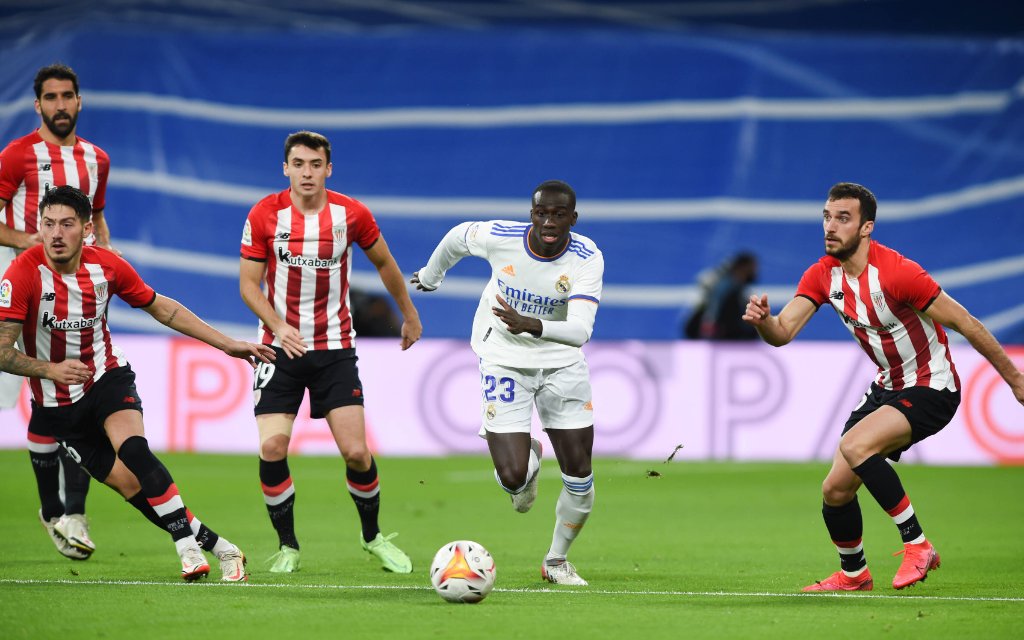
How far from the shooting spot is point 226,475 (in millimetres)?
13672

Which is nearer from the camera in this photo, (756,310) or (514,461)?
(756,310)

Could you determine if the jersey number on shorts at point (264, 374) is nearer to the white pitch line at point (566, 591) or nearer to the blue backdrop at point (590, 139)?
the white pitch line at point (566, 591)

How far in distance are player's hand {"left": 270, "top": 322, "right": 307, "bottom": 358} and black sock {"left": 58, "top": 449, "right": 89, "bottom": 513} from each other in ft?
4.95

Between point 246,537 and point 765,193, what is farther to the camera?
point 765,193

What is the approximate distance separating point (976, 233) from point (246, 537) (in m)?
12.4

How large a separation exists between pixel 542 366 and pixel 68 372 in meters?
2.33

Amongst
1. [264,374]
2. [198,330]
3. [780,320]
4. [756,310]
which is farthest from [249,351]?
[780,320]

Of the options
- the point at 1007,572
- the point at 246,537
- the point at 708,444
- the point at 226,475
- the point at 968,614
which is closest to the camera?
the point at 968,614

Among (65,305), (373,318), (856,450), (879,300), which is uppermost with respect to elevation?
(879,300)

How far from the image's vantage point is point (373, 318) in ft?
53.6

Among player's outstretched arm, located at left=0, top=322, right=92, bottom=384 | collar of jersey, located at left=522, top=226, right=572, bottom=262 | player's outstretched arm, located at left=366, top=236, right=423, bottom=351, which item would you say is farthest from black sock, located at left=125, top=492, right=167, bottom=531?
collar of jersey, located at left=522, top=226, right=572, bottom=262

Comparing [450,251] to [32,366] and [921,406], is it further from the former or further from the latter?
[921,406]

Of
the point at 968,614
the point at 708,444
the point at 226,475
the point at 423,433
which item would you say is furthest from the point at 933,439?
the point at 968,614

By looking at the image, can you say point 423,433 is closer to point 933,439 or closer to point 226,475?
point 226,475
